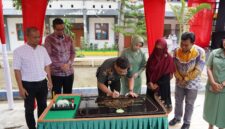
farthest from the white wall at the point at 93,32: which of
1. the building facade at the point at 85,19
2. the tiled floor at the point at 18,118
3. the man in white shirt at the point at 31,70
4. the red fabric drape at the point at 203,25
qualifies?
the man in white shirt at the point at 31,70

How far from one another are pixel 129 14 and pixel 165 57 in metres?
6.13

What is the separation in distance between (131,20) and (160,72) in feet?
20.2

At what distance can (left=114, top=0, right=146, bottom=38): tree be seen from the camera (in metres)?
7.88

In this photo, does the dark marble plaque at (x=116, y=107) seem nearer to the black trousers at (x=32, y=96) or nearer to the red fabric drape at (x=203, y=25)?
the black trousers at (x=32, y=96)

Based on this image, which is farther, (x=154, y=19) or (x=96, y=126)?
(x=154, y=19)

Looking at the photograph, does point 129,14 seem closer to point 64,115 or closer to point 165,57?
point 165,57

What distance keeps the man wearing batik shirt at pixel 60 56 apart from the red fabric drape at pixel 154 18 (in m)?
1.09

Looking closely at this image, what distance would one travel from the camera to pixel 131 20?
8.16m

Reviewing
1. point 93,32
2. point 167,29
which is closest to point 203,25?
point 93,32

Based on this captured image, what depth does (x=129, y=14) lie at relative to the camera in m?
8.11

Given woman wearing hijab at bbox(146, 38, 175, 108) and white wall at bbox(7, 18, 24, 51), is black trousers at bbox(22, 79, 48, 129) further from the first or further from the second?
white wall at bbox(7, 18, 24, 51)

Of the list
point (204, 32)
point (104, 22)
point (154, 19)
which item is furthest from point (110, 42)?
point (154, 19)

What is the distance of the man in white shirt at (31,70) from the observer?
2.07m

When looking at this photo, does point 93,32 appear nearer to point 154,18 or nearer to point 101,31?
point 101,31
